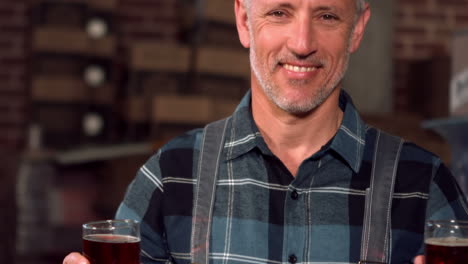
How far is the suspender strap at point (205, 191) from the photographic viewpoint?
138 cm

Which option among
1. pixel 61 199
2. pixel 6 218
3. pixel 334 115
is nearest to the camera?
pixel 334 115

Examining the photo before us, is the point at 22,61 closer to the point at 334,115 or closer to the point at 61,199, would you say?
the point at 61,199

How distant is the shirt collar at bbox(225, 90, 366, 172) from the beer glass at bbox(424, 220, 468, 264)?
29 centimetres

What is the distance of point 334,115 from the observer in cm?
148

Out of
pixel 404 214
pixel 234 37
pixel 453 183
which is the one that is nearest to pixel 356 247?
pixel 404 214

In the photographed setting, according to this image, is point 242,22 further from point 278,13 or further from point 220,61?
point 220,61

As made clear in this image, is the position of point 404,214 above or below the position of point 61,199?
above

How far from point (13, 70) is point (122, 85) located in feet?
2.42

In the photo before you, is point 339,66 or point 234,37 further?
point 234,37

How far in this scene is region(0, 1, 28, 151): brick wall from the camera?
4715 mm

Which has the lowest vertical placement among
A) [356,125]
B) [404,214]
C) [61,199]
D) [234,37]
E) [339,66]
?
[61,199]

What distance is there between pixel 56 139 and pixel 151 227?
2.87m

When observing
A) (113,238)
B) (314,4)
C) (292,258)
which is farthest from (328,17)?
(113,238)

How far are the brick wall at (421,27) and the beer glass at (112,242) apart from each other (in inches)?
151
